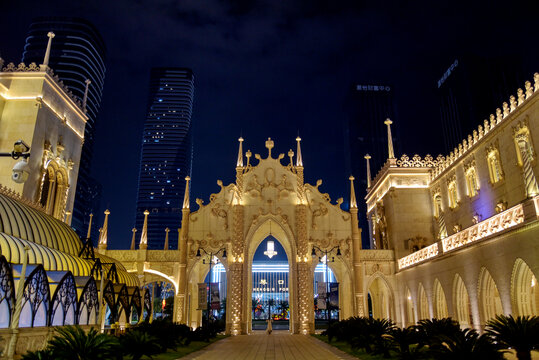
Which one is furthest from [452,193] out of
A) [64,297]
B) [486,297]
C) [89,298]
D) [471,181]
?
[64,297]

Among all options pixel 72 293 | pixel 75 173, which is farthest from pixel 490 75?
pixel 72 293

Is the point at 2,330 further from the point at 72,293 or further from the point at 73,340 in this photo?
the point at 72,293

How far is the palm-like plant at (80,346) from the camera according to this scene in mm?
9924

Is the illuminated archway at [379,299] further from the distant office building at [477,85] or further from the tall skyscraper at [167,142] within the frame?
the tall skyscraper at [167,142]

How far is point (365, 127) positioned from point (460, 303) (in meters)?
97.4

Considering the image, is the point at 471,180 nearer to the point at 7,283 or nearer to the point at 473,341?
the point at 473,341

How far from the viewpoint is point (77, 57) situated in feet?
329

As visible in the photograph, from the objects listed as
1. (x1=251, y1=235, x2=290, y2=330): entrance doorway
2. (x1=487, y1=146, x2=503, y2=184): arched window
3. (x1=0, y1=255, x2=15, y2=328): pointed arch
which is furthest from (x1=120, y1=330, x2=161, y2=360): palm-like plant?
(x1=251, y1=235, x2=290, y2=330): entrance doorway

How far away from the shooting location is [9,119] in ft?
86.6

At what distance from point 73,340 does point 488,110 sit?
7582 centimetres

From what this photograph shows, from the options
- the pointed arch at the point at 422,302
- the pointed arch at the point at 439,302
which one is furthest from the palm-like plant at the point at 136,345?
the pointed arch at the point at 422,302

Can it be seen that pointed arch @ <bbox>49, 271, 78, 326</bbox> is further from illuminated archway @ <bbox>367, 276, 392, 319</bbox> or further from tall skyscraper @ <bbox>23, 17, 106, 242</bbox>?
tall skyscraper @ <bbox>23, 17, 106, 242</bbox>

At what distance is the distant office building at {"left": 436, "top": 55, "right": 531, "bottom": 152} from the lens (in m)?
70.5

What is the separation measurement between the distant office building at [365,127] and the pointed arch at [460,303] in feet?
292
